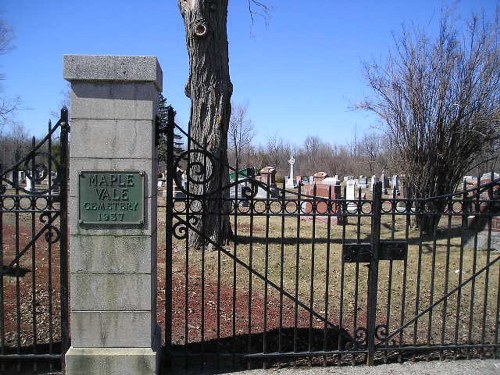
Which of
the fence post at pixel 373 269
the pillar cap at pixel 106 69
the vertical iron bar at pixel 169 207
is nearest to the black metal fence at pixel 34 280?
the pillar cap at pixel 106 69

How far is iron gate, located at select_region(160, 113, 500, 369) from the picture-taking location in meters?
3.87

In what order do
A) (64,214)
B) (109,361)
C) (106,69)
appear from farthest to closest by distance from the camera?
(64,214)
(109,361)
(106,69)

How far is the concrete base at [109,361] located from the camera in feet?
11.6

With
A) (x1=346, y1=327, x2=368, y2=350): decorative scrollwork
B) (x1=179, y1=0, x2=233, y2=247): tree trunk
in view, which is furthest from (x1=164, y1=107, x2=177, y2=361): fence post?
(x1=179, y1=0, x2=233, y2=247): tree trunk

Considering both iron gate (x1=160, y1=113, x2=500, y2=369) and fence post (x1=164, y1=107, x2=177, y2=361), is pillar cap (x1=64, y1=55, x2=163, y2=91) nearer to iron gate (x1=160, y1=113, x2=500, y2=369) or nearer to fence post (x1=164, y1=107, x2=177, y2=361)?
fence post (x1=164, y1=107, x2=177, y2=361)

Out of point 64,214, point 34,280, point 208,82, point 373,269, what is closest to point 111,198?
point 64,214

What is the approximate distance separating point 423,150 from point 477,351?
898 cm

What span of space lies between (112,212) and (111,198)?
12 cm

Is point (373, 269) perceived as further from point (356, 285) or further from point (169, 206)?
point (169, 206)

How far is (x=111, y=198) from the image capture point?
11.5ft

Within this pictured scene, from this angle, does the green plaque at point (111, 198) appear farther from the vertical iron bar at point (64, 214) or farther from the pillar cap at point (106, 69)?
the pillar cap at point (106, 69)

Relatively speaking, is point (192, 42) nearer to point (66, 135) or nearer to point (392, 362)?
point (66, 135)

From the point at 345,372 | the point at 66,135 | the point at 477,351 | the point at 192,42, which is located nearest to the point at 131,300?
the point at 66,135

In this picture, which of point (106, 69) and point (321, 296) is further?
point (321, 296)
